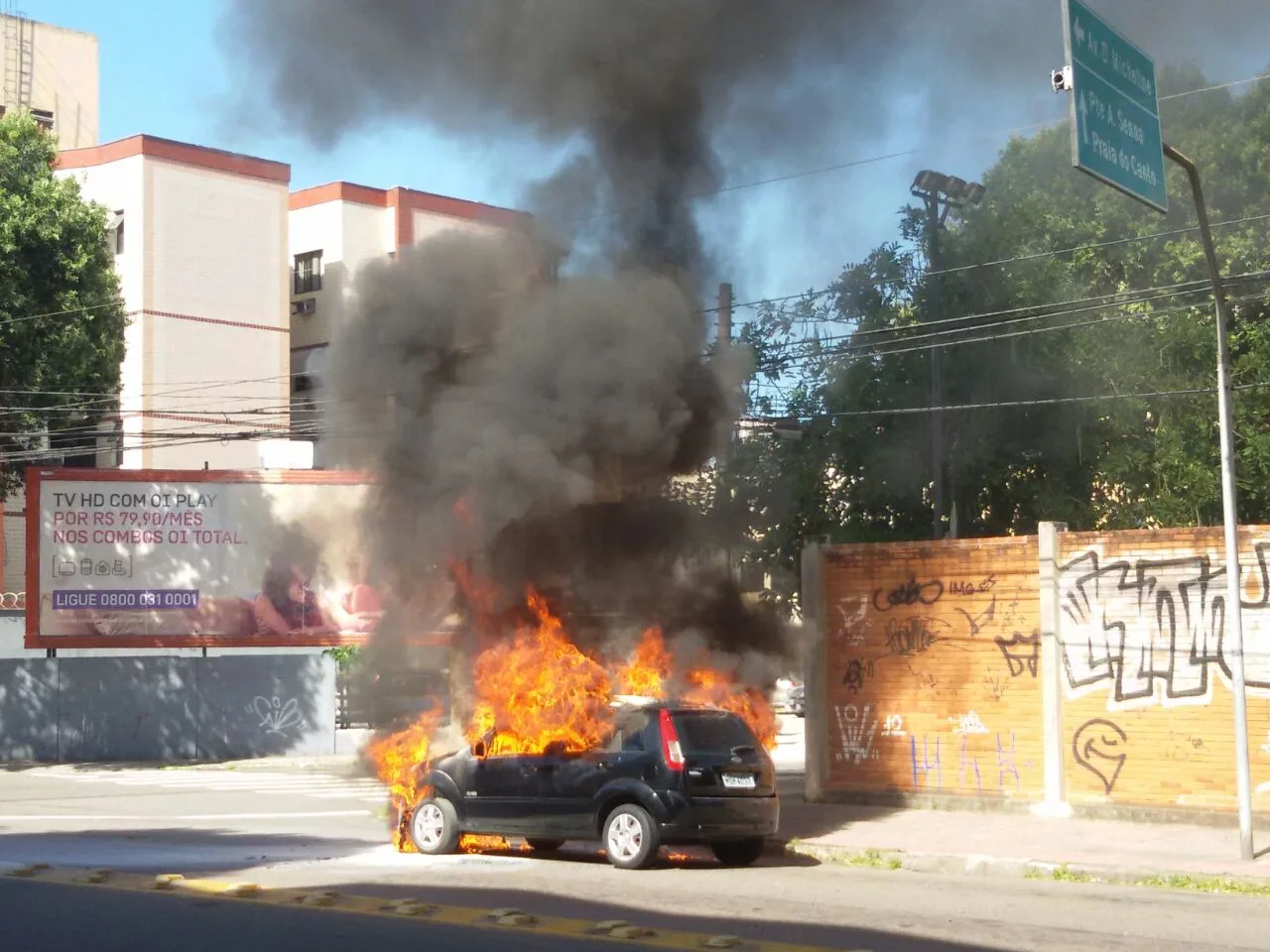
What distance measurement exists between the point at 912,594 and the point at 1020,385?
6366 mm

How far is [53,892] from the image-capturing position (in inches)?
425

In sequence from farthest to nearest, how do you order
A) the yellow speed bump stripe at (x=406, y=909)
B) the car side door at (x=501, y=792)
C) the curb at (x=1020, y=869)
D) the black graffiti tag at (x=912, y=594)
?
the black graffiti tag at (x=912, y=594) < the car side door at (x=501, y=792) < the curb at (x=1020, y=869) < the yellow speed bump stripe at (x=406, y=909)

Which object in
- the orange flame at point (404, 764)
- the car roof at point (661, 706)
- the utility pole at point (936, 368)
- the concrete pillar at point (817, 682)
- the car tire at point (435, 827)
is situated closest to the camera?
the car roof at point (661, 706)

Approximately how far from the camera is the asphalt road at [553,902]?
8922mm

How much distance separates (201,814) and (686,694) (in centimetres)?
736

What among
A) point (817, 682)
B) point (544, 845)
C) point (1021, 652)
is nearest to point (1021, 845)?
point (1021, 652)

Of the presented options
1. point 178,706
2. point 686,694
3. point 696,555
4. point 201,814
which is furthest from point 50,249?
point 686,694

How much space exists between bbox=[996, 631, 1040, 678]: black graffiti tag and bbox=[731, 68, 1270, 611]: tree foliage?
5.83m

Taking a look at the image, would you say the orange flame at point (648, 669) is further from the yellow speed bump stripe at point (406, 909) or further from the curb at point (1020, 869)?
the yellow speed bump stripe at point (406, 909)

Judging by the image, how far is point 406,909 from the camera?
9.99 m

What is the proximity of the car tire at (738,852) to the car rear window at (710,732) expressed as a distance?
0.89 meters

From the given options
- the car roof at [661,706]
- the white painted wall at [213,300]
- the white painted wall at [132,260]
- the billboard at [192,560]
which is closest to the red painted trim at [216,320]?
the white painted wall at [213,300]

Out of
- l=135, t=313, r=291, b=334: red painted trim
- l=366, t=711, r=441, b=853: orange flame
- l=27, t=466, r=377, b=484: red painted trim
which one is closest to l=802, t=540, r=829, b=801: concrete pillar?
l=366, t=711, r=441, b=853: orange flame

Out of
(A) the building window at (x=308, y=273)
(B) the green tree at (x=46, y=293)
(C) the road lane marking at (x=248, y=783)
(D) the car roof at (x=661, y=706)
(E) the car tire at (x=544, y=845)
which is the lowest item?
(C) the road lane marking at (x=248, y=783)
